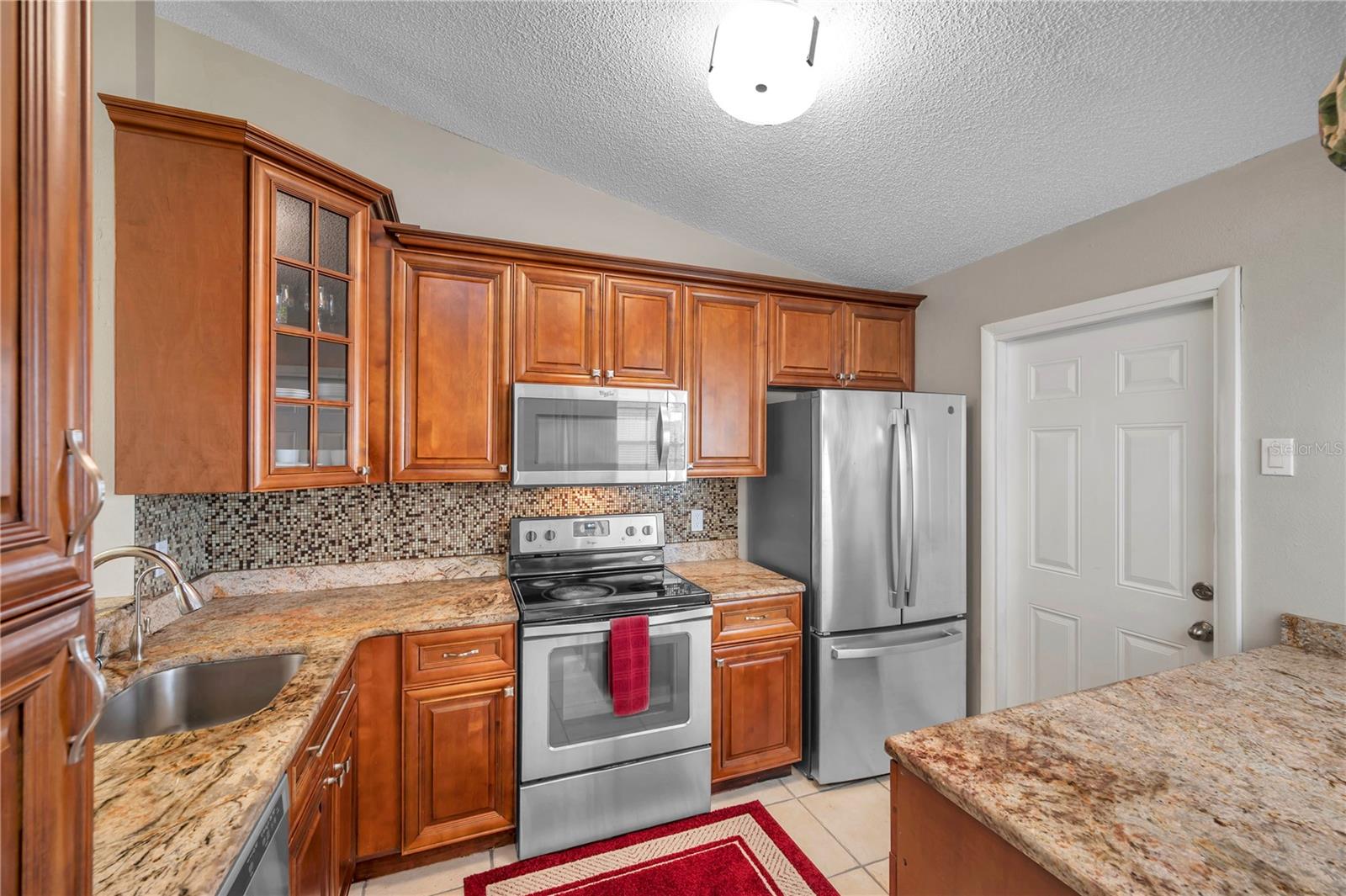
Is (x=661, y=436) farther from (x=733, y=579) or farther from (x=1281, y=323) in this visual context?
(x=1281, y=323)

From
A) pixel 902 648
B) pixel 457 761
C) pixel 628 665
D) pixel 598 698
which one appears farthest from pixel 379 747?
pixel 902 648

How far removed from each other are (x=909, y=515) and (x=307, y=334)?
2.44 metres

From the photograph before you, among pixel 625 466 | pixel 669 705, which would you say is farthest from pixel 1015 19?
pixel 669 705

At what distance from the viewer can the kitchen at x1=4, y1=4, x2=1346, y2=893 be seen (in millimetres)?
1490

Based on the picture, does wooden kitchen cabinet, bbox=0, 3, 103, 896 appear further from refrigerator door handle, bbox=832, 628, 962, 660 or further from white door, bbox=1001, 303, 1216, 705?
white door, bbox=1001, 303, 1216, 705

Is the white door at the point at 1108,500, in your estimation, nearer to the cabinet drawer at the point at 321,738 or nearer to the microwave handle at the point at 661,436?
the microwave handle at the point at 661,436

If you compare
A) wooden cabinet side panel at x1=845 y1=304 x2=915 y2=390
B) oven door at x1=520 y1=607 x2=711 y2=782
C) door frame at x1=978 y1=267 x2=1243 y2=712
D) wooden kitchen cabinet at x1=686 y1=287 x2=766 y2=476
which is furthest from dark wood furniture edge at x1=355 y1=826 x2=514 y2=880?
wooden cabinet side panel at x1=845 y1=304 x2=915 y2=390

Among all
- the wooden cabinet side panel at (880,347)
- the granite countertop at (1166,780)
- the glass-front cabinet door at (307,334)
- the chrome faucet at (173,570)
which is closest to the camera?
the granite countertop at (1166,780)

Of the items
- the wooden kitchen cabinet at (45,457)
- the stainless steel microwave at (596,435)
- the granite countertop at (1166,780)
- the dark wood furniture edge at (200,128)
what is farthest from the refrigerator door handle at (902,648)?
the dark wood furniture edge at (200,128)

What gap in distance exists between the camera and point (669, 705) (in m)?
2.29

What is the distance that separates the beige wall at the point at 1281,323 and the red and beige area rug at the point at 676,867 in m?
1.65

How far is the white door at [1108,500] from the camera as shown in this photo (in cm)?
200

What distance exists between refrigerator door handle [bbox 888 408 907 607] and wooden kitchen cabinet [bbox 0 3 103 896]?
254 cm

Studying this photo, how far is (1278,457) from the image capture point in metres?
1.73
